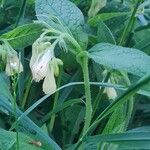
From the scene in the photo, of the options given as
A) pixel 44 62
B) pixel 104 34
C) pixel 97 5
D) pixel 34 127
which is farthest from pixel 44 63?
pixel 97 5

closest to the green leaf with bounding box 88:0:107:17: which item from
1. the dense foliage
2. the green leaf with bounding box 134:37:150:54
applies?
the dense foliage

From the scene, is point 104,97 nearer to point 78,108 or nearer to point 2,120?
point 78,108

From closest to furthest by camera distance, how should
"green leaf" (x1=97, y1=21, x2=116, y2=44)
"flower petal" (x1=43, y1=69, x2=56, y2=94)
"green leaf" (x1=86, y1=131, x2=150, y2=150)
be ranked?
"green leaf" (x1=86, y1=131, x2=150, y2=150), "flower petal" (x1=43, y1=69, x2=56, y2=94), "green leaf" (x1=97, y1=21, x2=116, y2=44)

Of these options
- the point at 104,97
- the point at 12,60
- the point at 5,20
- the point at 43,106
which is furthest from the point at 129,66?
the point at 5,20

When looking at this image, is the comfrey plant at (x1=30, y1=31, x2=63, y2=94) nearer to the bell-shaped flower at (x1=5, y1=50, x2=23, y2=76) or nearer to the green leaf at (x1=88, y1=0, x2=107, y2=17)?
the bell-shaped flower at (x1=5, y1=50, x2=23, y2=76)

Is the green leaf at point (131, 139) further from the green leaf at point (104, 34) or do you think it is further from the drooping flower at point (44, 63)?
the green leaf at point (104, 34)

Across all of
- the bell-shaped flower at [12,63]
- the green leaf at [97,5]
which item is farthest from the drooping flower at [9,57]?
the green leaf at [97,5]
